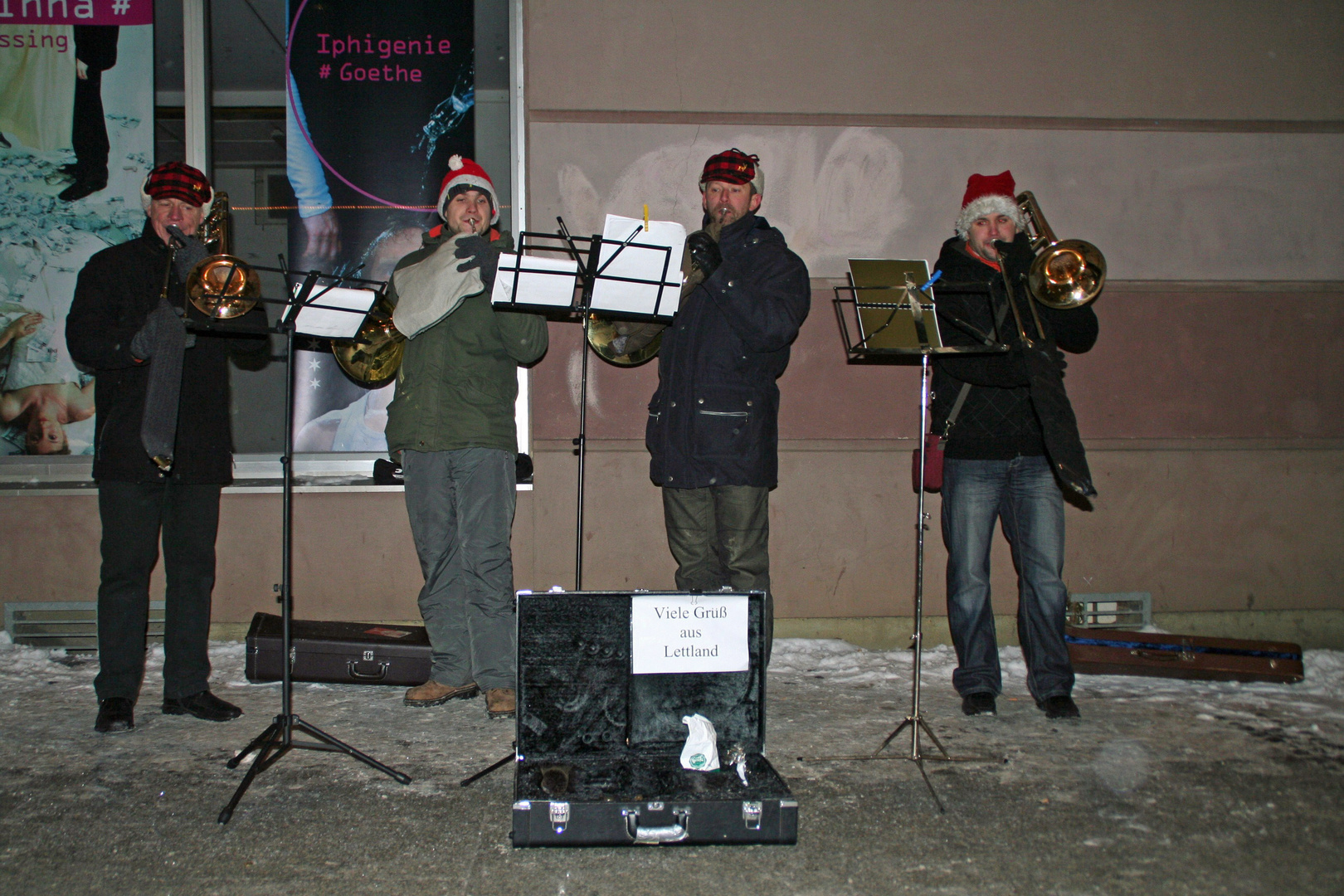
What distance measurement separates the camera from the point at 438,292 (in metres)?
3.77

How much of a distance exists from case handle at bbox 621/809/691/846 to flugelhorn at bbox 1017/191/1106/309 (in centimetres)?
245

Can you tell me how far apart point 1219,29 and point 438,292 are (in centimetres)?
459

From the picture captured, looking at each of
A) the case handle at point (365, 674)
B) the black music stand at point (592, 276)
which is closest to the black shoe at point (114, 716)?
the case handle at point (365, 674)

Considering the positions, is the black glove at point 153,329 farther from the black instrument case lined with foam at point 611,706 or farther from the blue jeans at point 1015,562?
the blue jeans at point 1015,562

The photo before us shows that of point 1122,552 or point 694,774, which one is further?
point 1122,552

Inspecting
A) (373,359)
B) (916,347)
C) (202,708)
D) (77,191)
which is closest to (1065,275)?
(916,347)

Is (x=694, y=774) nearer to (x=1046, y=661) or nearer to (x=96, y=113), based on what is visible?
(x=1046, y=661)

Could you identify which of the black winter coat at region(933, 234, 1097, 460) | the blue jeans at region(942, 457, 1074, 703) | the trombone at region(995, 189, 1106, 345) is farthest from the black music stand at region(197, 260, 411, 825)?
the trombone at region(995, 189, 1106, 345)

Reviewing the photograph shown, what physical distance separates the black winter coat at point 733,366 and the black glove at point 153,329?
1971 millimetres

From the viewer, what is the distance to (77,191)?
502 centimetres

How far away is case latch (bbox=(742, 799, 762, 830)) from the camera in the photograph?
8.41 feet

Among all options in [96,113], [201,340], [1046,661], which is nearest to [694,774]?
[1046,661]

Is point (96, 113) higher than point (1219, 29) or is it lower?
lower

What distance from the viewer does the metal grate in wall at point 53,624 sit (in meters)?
4.79
